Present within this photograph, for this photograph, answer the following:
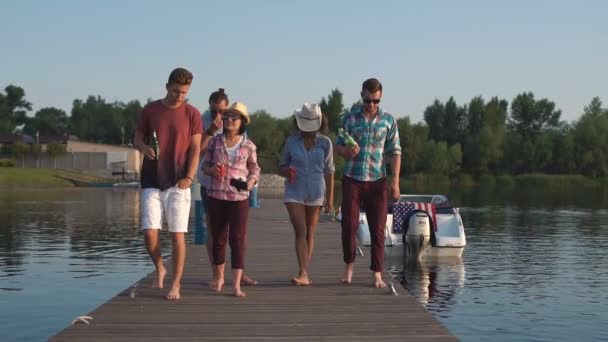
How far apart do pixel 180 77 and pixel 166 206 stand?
1307 millimetres

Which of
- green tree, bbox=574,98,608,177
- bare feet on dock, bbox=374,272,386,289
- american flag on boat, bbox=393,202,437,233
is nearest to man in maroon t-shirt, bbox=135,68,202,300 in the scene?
bare feet on dock, bbox=374,272,386,289

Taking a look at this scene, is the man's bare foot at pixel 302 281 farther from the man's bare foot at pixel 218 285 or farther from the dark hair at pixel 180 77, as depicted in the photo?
the dark hair at pixel 180 77

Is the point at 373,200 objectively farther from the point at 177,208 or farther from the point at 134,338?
the point at 134,338

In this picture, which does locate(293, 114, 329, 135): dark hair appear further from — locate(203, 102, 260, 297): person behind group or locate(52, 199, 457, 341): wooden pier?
locate(52, 199, 457, 341): wooden pier

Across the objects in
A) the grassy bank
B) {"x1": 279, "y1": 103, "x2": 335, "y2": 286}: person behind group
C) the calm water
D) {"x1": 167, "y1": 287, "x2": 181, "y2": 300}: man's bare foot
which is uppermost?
{"x1": 279, "y1": 103, "x2": 335, "y2": 286}: person behind group

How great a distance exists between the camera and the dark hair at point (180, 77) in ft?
25.5

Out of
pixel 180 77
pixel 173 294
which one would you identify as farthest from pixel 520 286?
pixel 180 77

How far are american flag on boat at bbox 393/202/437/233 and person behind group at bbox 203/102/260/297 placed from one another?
10541 millimetres

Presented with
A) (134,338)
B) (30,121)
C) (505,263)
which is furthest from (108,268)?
(30,121)

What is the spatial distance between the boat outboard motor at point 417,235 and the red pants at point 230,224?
10.2m

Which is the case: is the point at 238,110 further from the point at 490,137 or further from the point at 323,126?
the point at 490,137

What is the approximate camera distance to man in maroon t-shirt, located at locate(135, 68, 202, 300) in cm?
782

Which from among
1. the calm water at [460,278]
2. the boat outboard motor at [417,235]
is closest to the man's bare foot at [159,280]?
the calm water at [460,278]

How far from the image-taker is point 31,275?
54.6 feet
